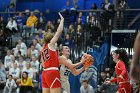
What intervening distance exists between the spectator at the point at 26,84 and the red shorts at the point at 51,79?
24.9 feet

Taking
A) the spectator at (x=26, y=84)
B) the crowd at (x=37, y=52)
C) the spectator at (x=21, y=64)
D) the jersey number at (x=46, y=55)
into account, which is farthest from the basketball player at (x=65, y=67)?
the spectator at (x=21, y=64)

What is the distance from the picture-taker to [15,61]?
1791 centimetres

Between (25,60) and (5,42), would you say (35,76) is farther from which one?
(5,42)

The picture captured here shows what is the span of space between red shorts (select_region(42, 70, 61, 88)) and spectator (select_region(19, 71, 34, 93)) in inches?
299

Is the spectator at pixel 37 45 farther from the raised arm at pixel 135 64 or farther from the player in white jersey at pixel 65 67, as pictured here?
the raised arm at pixel 135 64

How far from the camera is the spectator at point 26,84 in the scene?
53.3ft

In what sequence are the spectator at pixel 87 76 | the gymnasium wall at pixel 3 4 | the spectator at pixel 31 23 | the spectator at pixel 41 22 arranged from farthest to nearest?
1. the gymnasium wall at pixel 3 4
2. the spectator at pixel 41 22
3. the spectator at pixel 31 23
4. the spectator at pixel 87 76

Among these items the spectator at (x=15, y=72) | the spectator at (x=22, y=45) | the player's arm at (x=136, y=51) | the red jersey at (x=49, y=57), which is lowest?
the spectator at (x=15, y=72)

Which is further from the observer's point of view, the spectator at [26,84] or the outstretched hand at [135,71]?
the spectator at [26,84]

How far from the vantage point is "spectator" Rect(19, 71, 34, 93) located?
1623cm

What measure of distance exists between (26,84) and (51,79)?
774 centimetres

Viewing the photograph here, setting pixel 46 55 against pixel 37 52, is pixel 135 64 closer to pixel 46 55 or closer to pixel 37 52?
pixel 46 55

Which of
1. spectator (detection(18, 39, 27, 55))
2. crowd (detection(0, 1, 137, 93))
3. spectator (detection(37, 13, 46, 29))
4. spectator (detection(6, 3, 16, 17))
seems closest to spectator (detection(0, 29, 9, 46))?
crowd (detection(0, 1, 137, 93))

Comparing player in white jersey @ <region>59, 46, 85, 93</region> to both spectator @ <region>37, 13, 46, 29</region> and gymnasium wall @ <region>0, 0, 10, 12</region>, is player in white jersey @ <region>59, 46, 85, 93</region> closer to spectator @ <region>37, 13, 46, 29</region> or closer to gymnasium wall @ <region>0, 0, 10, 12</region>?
spectator @ <region>37, 13, 46, 29</region>
